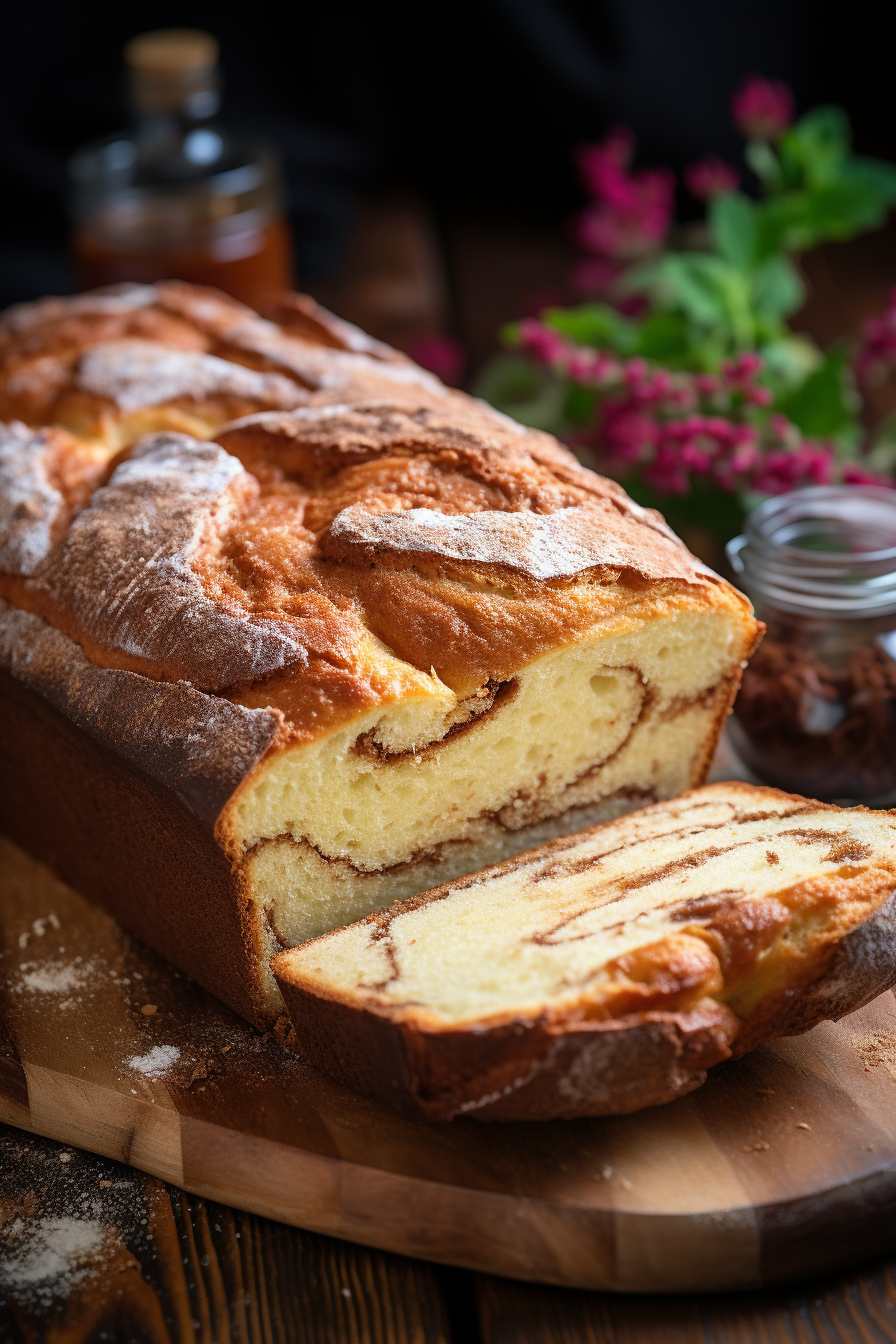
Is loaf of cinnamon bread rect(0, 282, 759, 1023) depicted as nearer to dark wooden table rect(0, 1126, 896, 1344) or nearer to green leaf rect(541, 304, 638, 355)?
dark wooden table rect(0, 1126, 896, 1344)

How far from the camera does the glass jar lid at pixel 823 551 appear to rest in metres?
2.94

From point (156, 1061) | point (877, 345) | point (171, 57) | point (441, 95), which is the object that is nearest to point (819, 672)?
point (877, 345)

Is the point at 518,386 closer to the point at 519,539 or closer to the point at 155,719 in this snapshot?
the point at 519,539

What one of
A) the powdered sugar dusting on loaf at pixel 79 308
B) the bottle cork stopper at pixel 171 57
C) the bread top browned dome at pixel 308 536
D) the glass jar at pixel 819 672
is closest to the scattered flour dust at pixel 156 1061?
the bread top browned dome at pixel 308 536

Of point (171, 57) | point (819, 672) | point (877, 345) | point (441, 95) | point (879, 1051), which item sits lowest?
point (879, 1051)

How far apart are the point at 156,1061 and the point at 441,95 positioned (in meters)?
4.55

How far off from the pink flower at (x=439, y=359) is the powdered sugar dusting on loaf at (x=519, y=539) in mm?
1953

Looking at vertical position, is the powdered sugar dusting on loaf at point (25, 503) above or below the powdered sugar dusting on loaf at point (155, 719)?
above

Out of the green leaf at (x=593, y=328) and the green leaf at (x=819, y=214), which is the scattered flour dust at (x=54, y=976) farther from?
the green leaf at (x=819, y=214)

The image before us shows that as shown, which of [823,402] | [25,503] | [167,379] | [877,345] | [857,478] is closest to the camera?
[25,503]

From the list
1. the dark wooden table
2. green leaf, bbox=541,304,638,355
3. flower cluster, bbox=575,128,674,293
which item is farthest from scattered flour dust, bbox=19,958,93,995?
flower cluster, bbox=575,128,674,293

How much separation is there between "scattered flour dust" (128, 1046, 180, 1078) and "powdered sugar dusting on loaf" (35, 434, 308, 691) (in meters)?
0.63

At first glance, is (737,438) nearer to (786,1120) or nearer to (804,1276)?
(786,1120)

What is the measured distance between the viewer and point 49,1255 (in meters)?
2.12
